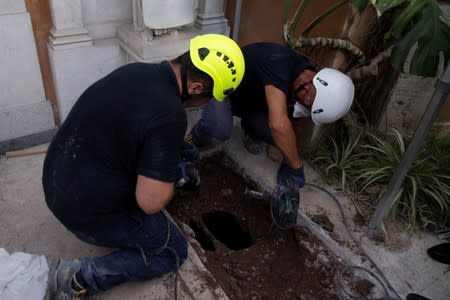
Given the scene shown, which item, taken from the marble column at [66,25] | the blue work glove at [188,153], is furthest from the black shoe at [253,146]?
the marble column at [66,25]

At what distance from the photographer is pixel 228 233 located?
9.15ft

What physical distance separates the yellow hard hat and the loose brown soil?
1.15 metres

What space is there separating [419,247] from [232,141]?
1.69 m

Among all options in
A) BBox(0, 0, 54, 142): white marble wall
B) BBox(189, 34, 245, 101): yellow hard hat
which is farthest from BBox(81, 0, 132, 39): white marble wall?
BBox(189, 34, 245, 101): yellow hard hat

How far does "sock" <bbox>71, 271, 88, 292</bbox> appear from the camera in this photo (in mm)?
2051

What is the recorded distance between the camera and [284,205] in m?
2.70

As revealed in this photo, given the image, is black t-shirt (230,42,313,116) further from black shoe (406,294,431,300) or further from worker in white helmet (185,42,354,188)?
black shoe (406,294,431,300)

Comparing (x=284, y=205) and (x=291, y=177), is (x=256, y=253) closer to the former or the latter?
(x=284, y=205)

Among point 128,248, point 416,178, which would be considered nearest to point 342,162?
point 416,178

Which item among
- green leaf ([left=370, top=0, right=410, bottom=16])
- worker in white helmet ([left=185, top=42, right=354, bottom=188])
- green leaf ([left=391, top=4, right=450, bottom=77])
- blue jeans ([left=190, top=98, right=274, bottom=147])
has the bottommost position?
blue jeans ([left=190, top=98, right=274, bottom=147])

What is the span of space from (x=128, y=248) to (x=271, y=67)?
1.49 meters

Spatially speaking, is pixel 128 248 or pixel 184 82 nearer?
pixel 184 82

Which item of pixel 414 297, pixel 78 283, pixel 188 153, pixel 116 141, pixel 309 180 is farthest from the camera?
pixel 309 180

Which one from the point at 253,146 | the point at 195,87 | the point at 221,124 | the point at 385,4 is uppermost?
the point at 385,4
